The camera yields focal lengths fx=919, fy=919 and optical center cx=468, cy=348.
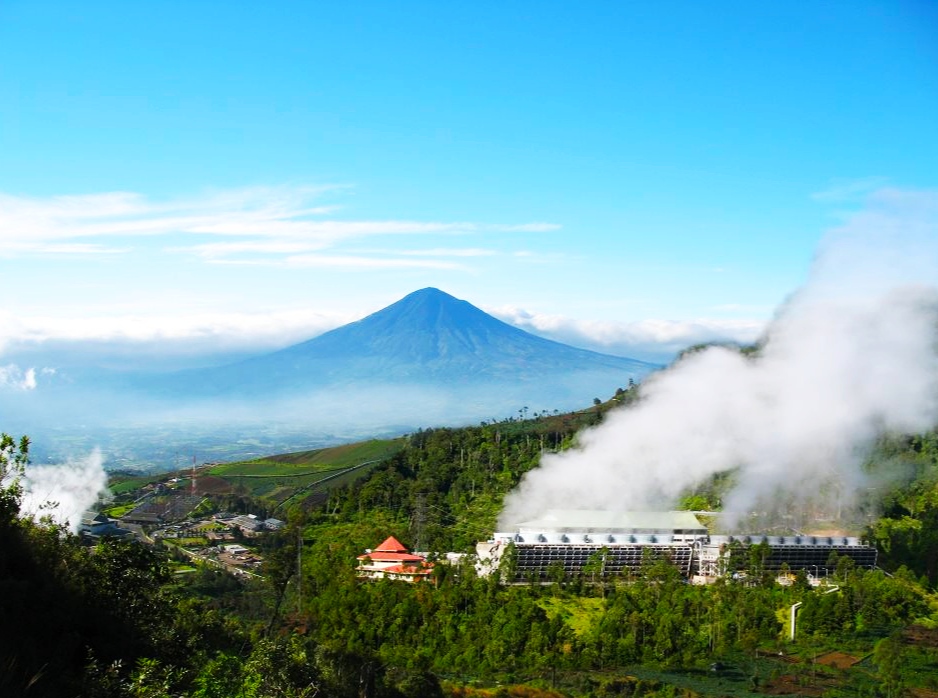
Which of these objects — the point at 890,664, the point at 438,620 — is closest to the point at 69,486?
the point at 438,620

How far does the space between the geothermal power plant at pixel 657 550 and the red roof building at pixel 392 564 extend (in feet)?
7.41

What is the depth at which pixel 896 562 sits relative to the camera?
95.1ft

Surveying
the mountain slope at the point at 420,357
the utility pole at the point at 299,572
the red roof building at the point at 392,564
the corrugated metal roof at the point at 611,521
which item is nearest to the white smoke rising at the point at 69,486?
the utility pole at the point at 299,572

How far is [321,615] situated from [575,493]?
13153 mm

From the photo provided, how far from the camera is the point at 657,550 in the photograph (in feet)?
94.6

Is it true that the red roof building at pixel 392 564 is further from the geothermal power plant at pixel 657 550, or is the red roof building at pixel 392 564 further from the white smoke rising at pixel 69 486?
the white smoke rising at pixel 69 486

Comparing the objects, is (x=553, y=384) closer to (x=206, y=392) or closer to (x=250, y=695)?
(x=206, y=392)

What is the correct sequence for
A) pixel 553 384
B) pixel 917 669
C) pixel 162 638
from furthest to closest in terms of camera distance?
pixel 553 384
pixel 917 669
pixel 162 638

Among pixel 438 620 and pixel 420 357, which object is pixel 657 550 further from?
pixel 420 357

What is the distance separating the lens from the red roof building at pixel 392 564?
86.1ft

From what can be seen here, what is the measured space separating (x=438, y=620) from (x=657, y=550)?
9.27m

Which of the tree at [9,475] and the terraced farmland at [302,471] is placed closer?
the tree at [9,475]

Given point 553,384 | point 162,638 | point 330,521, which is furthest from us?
point 553,384

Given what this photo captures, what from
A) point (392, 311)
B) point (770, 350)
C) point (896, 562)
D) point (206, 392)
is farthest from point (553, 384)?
point (896, 562)
